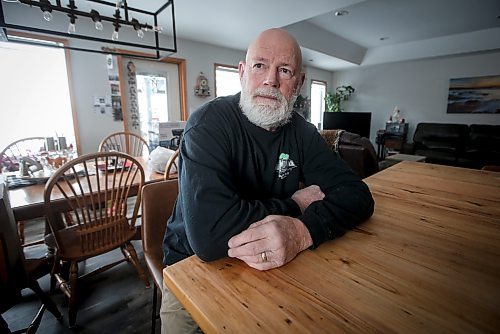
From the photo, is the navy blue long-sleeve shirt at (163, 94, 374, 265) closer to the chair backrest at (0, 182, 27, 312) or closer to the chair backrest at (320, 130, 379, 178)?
the chair backrest at (0, 182, 27, 312)

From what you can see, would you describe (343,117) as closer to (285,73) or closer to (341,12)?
(341,12)

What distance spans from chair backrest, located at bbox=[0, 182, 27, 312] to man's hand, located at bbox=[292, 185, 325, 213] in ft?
3.73

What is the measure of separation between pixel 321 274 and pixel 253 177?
0.43 metres

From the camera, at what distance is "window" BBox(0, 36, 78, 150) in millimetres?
2894

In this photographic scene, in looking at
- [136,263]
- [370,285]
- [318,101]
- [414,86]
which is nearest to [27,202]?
[136,263]

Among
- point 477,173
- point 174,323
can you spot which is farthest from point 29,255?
point 477,173

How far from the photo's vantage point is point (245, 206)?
662mm

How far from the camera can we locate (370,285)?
492 millimetres

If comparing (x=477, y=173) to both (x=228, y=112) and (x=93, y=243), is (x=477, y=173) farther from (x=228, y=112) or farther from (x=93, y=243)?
(x=93, y=243)

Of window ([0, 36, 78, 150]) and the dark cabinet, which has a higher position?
window ([0, 36, 78, 150])

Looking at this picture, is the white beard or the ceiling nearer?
the white beard

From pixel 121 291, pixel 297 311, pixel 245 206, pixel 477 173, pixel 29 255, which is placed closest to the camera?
pixel 297 311

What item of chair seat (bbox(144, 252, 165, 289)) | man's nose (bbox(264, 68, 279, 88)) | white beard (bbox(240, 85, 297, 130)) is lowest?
chair seat (bbox(144, 252, 165, 289))

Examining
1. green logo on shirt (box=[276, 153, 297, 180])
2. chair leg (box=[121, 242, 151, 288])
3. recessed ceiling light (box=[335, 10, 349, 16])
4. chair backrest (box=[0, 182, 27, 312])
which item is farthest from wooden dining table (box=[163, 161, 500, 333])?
recessed ceiling light (box=[335, 10, 349, 16])
